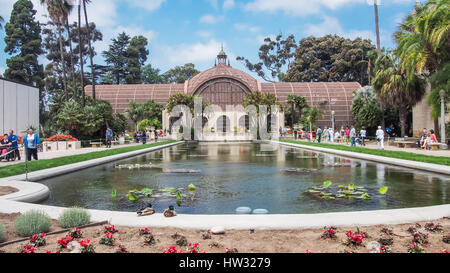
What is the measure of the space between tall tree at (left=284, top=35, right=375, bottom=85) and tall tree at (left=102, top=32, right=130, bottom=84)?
34.6 metres

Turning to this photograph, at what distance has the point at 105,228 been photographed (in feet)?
17.0

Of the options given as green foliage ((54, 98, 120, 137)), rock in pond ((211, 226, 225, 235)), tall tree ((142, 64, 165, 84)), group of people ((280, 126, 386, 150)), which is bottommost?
rock in pond ((211, 226, 225, 235))

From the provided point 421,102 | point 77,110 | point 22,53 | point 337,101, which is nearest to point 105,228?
point 77,110

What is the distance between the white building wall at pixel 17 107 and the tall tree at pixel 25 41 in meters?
28.8

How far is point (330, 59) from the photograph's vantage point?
245 ft

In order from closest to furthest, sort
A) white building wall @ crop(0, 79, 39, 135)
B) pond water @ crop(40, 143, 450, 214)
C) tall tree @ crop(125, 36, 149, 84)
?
pond water @ crop(40, 143, 450, 214)
white building wall @ crop(0, 79, 39, 135)
tall tree @ crop(125, 36, 149, 84)

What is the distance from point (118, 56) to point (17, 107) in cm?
4935

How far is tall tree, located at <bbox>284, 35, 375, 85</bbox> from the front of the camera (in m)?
69.5

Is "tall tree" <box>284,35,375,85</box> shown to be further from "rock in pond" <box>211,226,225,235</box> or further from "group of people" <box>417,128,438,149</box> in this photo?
"rock in pond" <box>211,226,225,235</box>

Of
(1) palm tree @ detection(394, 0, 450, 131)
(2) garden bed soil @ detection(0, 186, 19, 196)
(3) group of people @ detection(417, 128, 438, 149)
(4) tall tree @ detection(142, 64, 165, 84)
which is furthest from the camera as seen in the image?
(4) tall tree @ detection(142, 64, 165, 84)

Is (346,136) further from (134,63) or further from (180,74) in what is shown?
(180,74)

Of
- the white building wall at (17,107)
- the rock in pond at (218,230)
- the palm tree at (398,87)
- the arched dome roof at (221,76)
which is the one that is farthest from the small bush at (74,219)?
the arched dome roof at (221,76)

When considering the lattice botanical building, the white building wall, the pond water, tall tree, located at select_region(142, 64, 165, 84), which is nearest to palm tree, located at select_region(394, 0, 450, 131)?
the pond water

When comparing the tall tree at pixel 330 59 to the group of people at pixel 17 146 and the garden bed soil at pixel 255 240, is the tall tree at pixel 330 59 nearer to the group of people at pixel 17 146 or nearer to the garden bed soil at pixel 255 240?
the group of people at pixel 17 146
